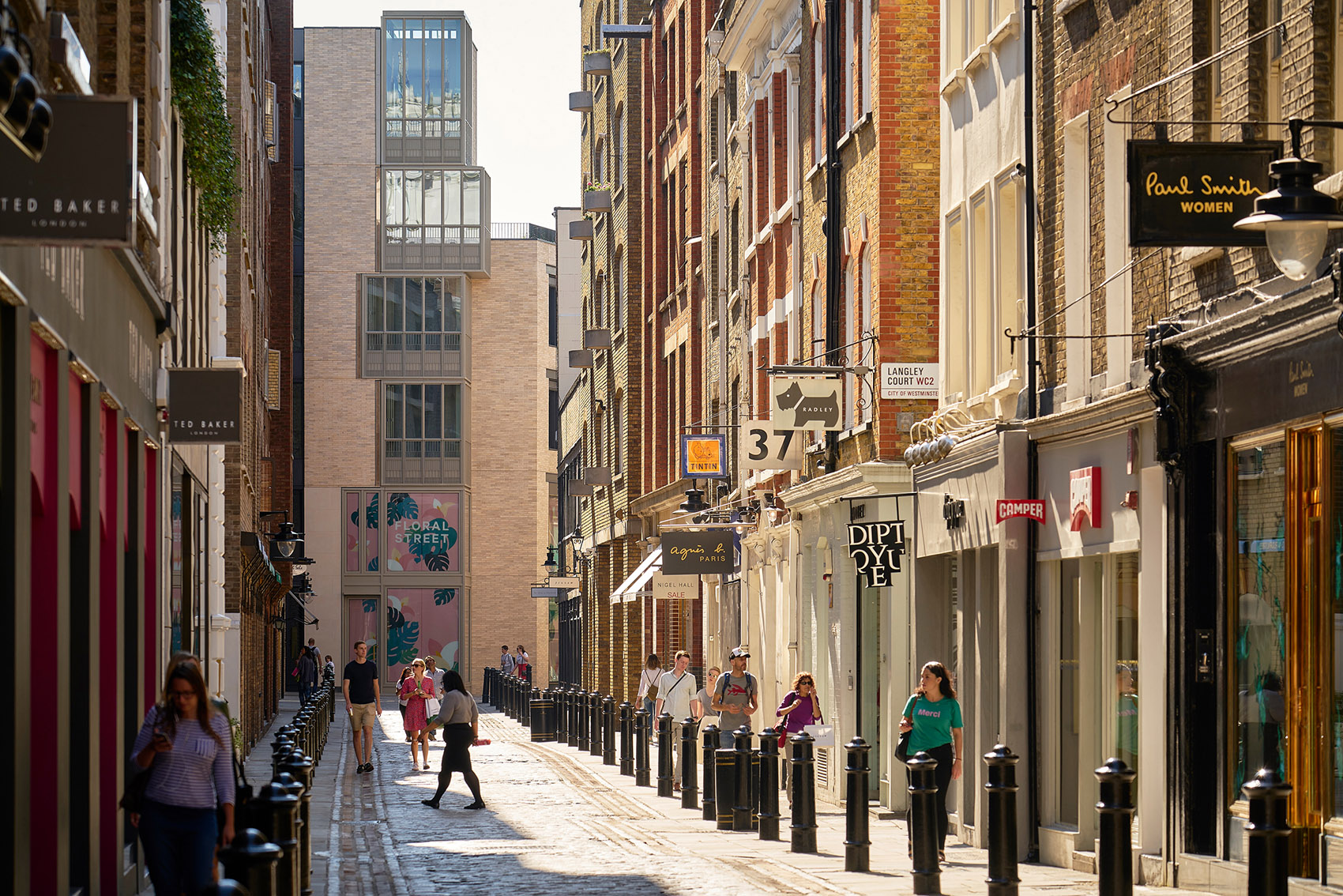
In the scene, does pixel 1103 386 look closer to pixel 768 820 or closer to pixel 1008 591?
pixel 1008 591

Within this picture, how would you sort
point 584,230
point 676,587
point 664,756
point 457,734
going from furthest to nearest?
point 584,230, point 676,587, point 664,756, point 457,734

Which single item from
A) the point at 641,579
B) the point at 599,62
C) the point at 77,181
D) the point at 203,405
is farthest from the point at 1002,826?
the point at 599,62

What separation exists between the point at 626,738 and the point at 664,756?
458 centimetres

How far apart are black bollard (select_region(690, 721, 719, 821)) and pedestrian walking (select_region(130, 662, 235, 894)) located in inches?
431

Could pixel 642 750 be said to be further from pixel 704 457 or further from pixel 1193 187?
pixel 1193 187

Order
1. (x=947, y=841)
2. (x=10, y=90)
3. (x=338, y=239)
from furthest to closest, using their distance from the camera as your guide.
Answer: (x=338, y=239) < (x=947, y=841) < (x=10, y=90)

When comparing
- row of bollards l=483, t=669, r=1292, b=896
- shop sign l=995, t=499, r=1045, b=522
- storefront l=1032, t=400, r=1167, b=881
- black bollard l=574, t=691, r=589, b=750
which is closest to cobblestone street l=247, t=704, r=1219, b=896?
row of bollards l=483, t=669, r=1292, b=896

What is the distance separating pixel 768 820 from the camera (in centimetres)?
1909

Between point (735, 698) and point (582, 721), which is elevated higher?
point (735, 698)

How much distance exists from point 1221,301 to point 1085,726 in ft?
15.3

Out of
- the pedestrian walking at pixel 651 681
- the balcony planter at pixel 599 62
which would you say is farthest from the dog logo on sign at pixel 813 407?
the balcony planter at pixel 599 62

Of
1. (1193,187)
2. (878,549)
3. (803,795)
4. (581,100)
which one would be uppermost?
(581,100)

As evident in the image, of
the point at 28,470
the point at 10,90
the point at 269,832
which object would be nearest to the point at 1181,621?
the point at 269,832

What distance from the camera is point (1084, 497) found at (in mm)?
16875
